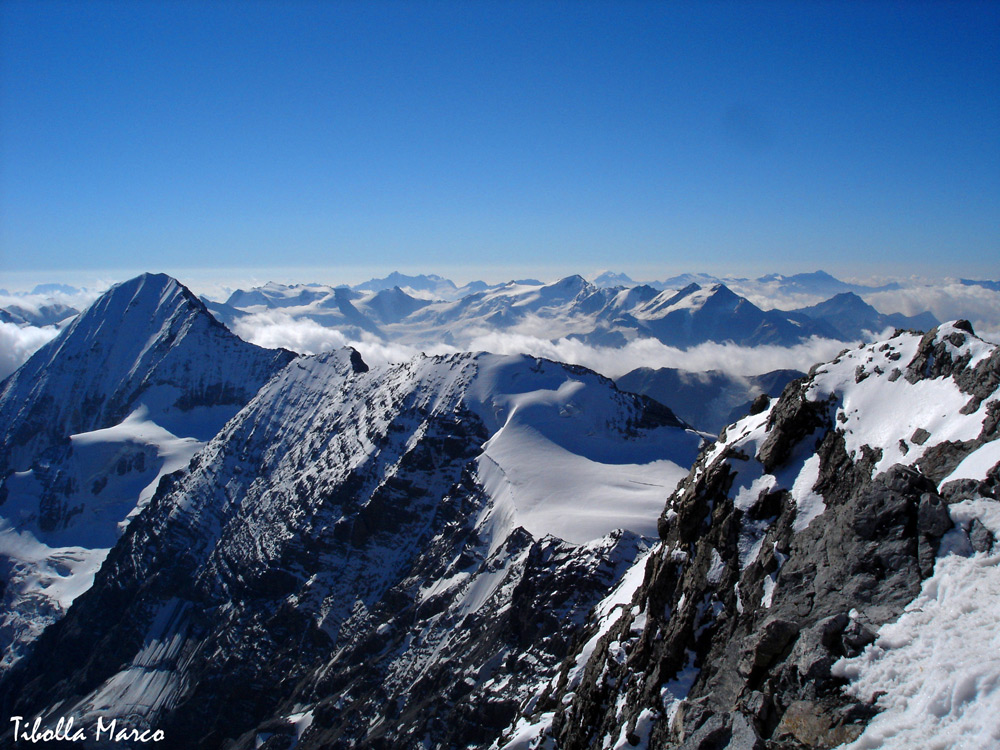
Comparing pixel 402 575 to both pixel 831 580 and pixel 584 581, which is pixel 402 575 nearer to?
pixel 584 581

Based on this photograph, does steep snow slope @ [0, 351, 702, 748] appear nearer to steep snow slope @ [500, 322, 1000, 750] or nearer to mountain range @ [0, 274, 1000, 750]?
mountain range @ [0, 274, 1000, 750]

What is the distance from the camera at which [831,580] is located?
26.8 m

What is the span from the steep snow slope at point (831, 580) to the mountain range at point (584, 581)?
0.42 ft

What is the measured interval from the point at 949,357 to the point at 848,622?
19098mm

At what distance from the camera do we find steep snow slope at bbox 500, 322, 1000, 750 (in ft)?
69.6

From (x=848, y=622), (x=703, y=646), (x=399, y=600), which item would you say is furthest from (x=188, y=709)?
(x=848, y=622)

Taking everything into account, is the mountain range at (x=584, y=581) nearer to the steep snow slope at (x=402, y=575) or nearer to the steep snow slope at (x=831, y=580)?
the steep snow slope at (x=831, y=580)

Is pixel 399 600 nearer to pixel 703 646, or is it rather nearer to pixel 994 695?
pixel 703 646

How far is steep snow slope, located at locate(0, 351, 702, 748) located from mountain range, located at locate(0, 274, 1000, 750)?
677 mm

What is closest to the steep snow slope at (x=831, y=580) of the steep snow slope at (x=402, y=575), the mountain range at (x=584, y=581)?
the mountain range at (x=584, y=581)

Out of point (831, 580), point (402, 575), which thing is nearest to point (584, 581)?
point (831, 580)

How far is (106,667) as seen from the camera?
184 meters

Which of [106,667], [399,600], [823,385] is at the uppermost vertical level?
[823,385]

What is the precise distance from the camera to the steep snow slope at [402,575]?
94250mm
